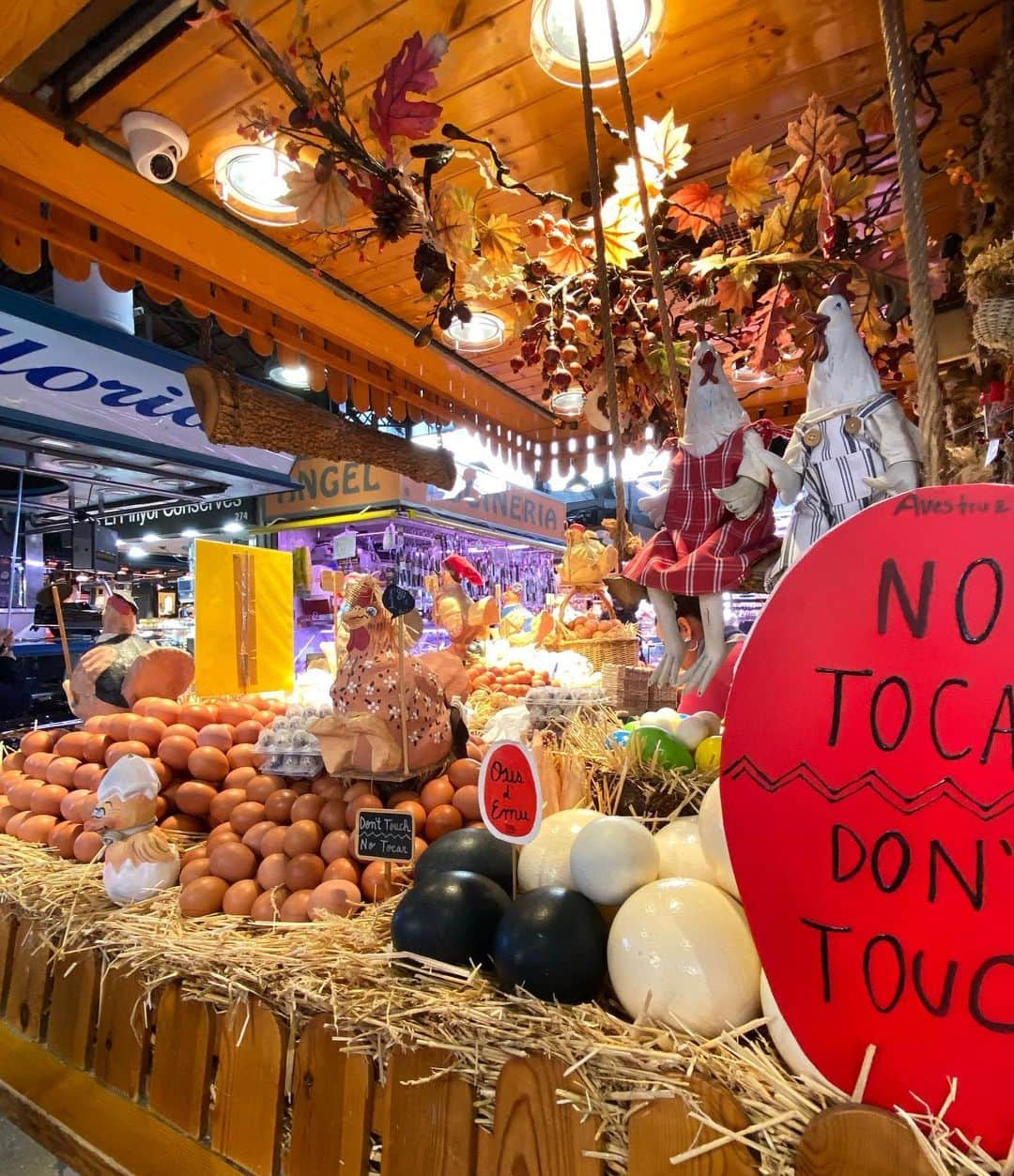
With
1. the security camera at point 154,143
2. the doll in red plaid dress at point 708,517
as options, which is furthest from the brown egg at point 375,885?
the security camera at point 154,143

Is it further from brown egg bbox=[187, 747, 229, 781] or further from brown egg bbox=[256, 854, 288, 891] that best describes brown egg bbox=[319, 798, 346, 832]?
brown egg bbox=[187, 747, 229, 781]

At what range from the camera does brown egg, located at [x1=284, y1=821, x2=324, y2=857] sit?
1.48m

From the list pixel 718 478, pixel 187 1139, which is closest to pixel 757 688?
pixel 718 478

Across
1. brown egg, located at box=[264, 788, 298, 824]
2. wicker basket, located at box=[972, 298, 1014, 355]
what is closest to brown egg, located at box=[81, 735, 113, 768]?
brown egg, located at box=[264, 788, 298, 824]

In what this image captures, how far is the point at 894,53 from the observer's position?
592 mm

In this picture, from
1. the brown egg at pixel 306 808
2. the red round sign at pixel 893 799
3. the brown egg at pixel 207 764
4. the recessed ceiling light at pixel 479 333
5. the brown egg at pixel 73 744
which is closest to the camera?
the red round sign at pixel 893 799

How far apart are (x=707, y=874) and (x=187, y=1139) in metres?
1.07

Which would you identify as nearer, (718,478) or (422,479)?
(718,478)

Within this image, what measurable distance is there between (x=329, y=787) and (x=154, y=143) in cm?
168

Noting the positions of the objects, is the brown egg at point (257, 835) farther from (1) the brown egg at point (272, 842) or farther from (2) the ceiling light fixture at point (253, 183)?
(2) the ceiling light fixture at point (253, 183)

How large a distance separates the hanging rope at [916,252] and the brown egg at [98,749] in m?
2.20

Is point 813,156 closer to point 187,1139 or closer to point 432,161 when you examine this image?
point 432,161

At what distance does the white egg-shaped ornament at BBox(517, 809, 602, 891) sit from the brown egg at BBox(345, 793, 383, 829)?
46 cm

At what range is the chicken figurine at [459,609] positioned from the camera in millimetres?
3547
